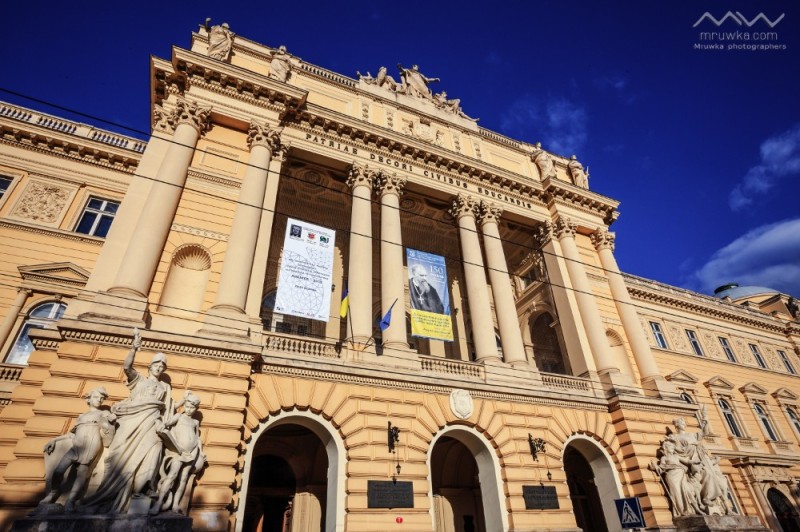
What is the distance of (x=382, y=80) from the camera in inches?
926

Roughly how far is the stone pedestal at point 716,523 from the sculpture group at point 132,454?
1573 centimetres

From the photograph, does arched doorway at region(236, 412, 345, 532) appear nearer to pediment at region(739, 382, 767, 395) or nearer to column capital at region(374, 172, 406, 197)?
column capital at region(374, 172, 406, 197)

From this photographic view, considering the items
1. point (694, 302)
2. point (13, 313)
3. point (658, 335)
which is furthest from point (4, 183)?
point (694, 302)

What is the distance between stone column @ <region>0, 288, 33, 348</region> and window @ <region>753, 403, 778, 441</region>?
4084 centimetres

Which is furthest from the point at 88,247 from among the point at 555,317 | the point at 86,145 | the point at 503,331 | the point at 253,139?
the point at 555,317

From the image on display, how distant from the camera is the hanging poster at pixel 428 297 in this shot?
618 inches

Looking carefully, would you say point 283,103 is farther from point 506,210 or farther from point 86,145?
point 506,210

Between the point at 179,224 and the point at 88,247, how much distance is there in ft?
21.3

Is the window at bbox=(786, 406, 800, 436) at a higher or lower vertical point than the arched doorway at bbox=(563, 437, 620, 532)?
higher

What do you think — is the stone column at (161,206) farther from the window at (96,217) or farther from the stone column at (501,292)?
the stone column at (501,292)

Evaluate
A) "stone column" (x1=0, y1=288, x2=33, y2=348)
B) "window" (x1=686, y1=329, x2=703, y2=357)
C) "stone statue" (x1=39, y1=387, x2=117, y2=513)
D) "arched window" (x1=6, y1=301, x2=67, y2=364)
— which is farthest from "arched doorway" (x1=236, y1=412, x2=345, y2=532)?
"window" (x1=686, y1=329, x2=703, y2=357)

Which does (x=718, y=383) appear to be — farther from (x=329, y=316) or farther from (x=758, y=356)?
(x=329, y=316)

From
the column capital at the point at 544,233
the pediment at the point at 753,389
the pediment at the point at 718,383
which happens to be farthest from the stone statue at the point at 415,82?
the pediment at the point at 753,389

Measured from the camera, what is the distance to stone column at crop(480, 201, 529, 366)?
56.7ft
